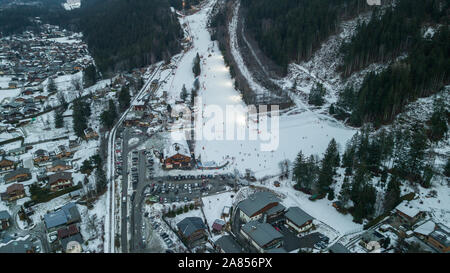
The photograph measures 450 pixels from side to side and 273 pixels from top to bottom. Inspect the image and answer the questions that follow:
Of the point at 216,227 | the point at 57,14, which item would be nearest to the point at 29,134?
the point at 216,227

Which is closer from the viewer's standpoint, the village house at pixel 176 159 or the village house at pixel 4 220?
the village house at pixel 4 220

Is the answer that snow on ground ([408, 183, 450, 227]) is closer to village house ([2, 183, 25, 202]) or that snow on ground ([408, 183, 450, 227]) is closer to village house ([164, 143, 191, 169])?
village house ([164, 143, 191, 169])

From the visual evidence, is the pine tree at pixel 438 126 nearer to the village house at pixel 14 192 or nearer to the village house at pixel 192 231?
the village house at pixel 192 231

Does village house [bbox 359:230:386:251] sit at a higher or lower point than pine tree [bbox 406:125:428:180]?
lower

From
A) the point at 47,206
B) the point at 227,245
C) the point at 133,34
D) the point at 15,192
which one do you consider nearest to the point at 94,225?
the point at 47,206

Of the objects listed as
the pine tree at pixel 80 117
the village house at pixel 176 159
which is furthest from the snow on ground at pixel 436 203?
the pine tree at pixel 80 117

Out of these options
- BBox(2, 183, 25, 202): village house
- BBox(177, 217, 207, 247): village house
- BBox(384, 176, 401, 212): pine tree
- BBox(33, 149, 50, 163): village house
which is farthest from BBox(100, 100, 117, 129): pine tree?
BBox(384, 176, 401, 212): pine tree
